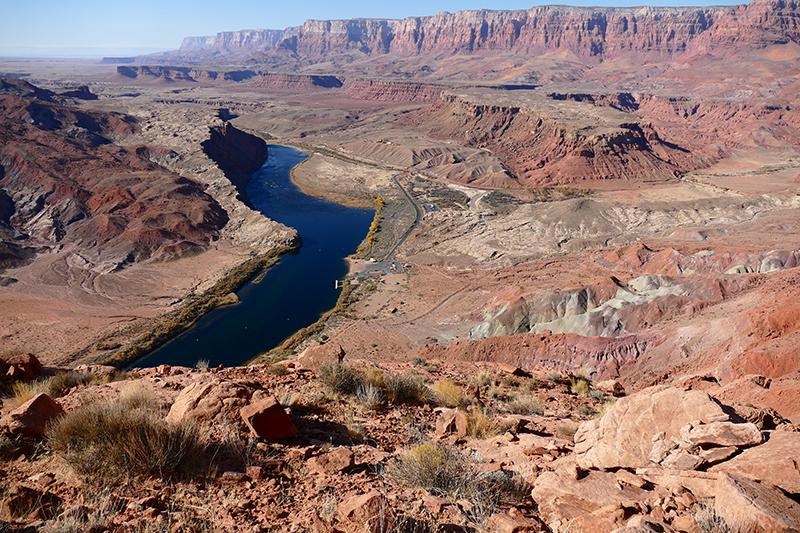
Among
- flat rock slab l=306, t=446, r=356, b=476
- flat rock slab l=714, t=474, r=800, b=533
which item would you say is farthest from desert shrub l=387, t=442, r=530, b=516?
flat rock slab l=714, t=474, r=800, b=533

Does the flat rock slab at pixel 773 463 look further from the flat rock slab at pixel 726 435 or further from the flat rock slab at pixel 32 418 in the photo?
the flat rock slab at pixel 32 418

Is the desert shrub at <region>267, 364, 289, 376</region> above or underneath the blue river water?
above

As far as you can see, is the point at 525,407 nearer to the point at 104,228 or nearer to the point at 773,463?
the point at 773,463

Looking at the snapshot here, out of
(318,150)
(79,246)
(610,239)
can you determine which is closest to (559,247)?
(610,239)

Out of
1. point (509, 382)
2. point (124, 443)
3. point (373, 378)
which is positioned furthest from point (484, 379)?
point (124, 443)

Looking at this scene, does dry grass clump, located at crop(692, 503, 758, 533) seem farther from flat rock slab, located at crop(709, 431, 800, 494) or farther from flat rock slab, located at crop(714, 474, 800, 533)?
flat rock slab, located at crop(709, 431, 800, 494)

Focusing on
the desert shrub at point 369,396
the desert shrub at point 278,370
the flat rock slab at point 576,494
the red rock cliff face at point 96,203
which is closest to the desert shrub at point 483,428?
the desert shrub at point 369,396

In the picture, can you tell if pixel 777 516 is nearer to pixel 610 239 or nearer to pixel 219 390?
pixel 219 390
